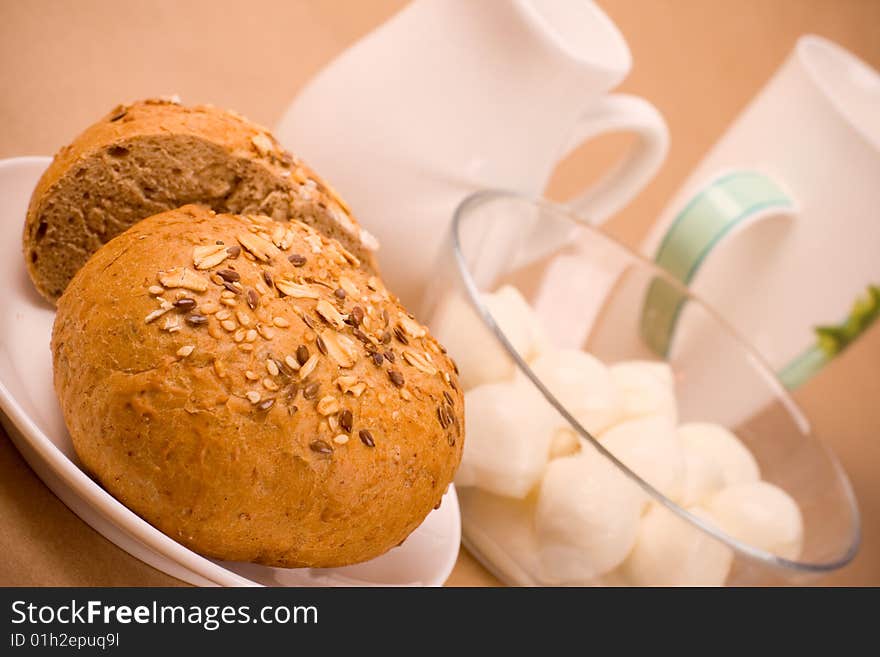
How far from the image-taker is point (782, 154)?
0.84 m

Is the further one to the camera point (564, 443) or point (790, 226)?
point (790, 226)

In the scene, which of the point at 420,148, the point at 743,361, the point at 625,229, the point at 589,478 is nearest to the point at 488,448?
the point at 589,478

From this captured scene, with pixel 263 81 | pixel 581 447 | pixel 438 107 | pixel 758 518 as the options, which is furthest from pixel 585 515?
pixel 263 81

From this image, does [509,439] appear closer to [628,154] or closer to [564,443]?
[564,443]

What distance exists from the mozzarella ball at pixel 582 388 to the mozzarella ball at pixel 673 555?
8 cm

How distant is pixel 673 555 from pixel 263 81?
54cm

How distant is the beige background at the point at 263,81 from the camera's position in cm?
45

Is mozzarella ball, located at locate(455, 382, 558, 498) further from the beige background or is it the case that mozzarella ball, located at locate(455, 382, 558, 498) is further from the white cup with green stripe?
the white cup with green stripe

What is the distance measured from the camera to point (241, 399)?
1.33ft

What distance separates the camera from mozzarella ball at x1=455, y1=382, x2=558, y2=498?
0.56 m

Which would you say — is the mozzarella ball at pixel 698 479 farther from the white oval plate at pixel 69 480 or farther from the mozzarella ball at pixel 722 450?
the white oval plate at pixel 69 480

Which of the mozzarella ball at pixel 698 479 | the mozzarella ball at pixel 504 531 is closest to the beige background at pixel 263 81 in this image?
the mozzarella ball at pixel 504 531

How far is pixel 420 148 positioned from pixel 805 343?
390 mm

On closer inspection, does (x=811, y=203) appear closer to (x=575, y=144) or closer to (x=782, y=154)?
(x=782, y=154)
